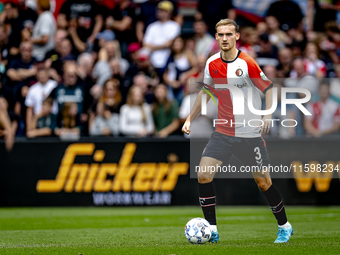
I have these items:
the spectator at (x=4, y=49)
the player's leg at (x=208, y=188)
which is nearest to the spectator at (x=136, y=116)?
the spectator at (x=4, y=49)

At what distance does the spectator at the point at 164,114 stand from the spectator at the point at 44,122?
2217 mm

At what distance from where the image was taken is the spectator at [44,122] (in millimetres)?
11539

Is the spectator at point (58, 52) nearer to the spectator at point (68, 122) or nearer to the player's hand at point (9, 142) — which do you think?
the spectator at point (68, 122)

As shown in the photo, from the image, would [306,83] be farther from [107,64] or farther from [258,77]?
[258,77]

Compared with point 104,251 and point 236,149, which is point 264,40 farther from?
point 104,251

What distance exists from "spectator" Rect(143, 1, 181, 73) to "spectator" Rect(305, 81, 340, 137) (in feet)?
13.0

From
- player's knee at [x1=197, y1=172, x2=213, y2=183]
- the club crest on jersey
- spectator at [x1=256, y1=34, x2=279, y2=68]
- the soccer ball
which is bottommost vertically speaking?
the soccer ball

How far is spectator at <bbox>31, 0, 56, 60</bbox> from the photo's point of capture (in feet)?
44.5

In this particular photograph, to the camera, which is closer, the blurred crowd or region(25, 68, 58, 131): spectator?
the blurred crowd

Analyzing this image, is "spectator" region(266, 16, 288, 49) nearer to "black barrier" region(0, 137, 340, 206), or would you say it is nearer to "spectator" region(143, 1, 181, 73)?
"spectator" region(143, 1, 181, 73)

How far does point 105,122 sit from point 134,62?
6.83ft

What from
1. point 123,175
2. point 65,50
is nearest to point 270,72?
point 123,175

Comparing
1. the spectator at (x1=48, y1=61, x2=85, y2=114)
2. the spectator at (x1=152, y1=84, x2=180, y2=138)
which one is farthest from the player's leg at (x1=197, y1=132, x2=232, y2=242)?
the spectator at (x1=48, y1=61, x2=85, y2=114)

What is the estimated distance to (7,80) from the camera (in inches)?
499
